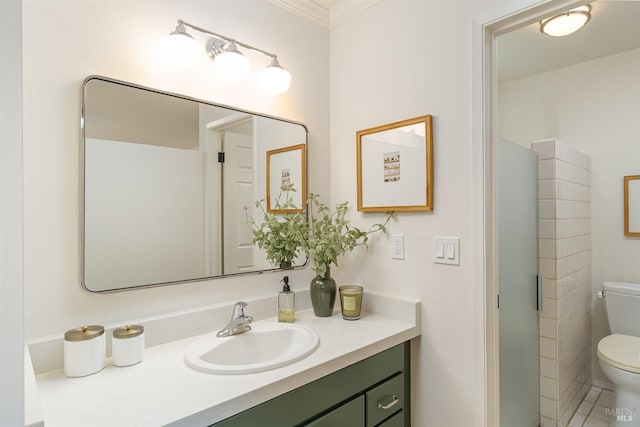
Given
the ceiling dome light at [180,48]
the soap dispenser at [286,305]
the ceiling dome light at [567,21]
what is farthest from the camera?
the ceiling dome light at [567,21]

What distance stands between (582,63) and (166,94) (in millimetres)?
2862

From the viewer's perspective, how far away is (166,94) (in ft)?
4.35

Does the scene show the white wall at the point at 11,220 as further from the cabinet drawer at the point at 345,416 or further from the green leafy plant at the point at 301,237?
the green leafy plant at the point at 301,237

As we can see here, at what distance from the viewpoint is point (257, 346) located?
4.50ft

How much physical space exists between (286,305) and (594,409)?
2.28 metres

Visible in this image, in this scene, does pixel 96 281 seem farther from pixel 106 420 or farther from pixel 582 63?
pixel 582 63

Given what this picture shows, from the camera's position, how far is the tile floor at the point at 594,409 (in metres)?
2.18

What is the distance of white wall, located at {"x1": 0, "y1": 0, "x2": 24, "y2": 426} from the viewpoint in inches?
16.1

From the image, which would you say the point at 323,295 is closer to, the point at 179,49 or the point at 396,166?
the point at 396,166

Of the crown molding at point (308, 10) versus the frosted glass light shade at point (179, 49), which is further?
the crown molding at point (308, 10)

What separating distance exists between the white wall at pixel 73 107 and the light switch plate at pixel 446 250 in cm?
85

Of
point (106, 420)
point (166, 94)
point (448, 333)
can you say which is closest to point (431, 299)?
point (448, 333)

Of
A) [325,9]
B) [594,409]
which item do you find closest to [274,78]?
[325,9]

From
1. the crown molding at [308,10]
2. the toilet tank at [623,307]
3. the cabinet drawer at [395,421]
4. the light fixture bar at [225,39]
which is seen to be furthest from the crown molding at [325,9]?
the toilet tank at [623,307]
